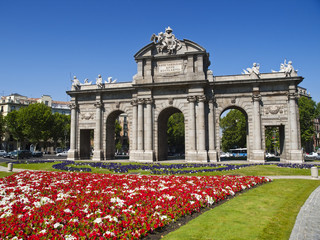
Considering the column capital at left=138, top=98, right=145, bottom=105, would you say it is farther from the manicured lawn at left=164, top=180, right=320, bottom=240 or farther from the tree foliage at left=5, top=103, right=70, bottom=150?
the tree foliage at left=5, top=103, right=70, bottom=150

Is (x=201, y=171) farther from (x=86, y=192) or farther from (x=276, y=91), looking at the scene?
(x=276, y=91)

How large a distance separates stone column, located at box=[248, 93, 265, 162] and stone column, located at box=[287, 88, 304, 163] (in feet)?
12.9

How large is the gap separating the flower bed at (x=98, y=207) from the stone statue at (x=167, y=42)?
2513cm

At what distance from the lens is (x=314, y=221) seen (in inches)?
366

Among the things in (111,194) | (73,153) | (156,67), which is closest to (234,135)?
(156,67)

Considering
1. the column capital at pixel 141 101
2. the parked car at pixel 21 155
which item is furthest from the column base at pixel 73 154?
the parked car at pixel 21 155

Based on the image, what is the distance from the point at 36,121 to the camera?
67250 millimetres

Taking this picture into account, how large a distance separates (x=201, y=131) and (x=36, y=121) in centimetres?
5242

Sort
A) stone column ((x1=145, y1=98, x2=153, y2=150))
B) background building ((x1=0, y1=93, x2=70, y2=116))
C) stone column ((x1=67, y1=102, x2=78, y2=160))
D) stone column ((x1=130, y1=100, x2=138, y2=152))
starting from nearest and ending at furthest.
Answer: stone column ((x1=145, y1=98, x2=153, y2=150))
stone column ((x1=130, y1=100, x2=138, y2=152))
stone column ((x1=67, y1=102, x2=78, y2=160))
background building ((x1=0, y1=93, x2=70, y2=116))

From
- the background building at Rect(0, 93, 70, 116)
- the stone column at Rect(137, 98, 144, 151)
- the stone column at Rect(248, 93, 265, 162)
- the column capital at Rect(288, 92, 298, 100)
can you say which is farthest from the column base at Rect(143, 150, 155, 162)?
the background building at Rect(0, 93, 70, 116)

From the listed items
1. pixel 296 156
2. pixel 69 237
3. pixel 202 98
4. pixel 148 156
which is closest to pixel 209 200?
pixel 69 237

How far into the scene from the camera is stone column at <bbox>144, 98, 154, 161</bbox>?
35.0 meters

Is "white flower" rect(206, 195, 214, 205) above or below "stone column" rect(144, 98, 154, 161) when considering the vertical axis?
below

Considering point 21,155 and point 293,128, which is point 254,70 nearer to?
point 293,128
